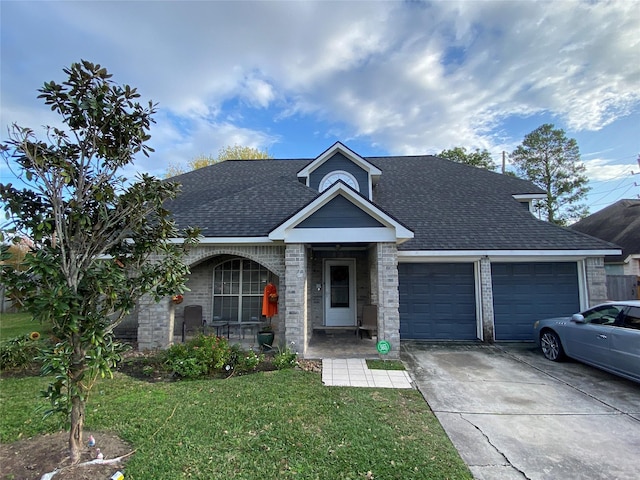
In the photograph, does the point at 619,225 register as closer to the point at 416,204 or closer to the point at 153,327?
the point at 416,204

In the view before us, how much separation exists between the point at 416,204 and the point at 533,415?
7.99m

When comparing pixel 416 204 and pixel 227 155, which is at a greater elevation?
pixel 227 155

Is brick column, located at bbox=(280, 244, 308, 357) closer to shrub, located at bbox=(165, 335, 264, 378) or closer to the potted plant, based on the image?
the potted plant

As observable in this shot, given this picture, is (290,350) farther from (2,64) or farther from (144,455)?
(2,64)

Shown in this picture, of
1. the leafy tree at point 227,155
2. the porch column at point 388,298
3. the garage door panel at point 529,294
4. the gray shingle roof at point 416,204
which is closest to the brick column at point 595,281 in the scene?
the garage door panel at point 529,294

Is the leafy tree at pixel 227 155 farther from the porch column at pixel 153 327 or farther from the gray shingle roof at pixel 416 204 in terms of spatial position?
the porch column at pixel 153 327

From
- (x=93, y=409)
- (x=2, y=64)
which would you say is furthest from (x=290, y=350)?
(x=2, y=64)

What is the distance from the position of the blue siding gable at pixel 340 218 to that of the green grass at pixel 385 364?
329 centimetres

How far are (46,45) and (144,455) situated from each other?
683 cm

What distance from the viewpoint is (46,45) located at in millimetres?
5324

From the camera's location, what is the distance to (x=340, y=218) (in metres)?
7.66

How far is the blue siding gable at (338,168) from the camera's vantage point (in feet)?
38.3

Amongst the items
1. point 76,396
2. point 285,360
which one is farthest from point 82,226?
point 285,360

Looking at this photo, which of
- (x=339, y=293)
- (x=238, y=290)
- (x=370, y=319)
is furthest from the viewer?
(x=339, y=293)
